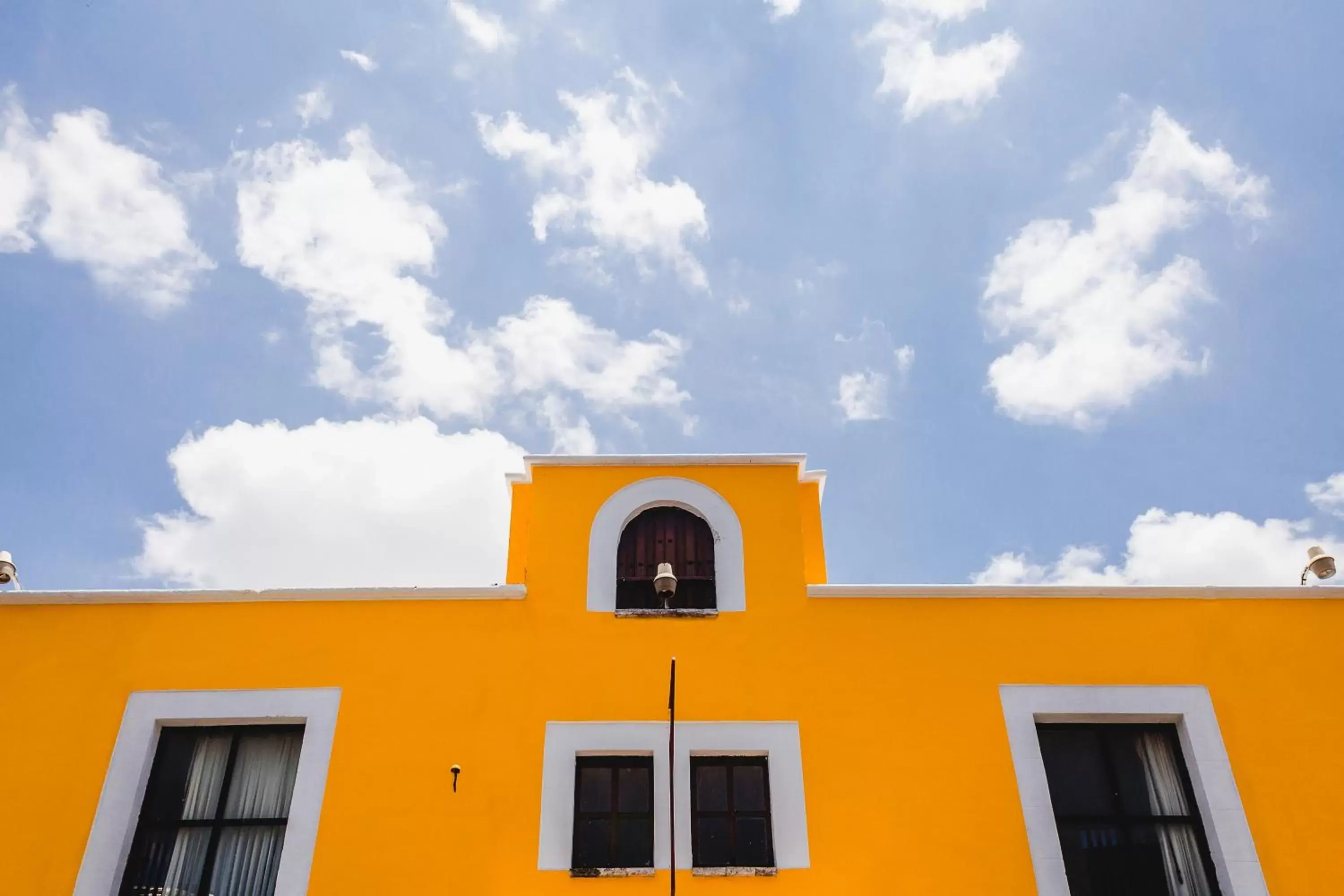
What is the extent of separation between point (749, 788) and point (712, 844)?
0.69m

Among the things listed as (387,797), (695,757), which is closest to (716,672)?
(695,757)

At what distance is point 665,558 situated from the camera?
12000 mm

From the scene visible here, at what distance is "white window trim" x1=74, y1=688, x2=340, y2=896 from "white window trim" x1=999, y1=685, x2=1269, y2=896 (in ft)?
24.2

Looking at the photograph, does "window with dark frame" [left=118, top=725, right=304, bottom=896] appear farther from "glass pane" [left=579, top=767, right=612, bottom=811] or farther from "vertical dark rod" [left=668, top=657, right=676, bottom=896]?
"vertical dark rod" [left=668, top=657, right=676, bottom=896]

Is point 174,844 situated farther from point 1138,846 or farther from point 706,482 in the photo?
point 1138,846

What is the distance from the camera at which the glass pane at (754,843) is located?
32.9 feet

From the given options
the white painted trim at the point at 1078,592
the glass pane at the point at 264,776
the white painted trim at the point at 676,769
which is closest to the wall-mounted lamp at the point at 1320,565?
the white painted trim at the point at 1078,592

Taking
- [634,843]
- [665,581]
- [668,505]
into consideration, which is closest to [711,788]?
[634,843]

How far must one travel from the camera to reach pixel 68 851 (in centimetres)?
1005

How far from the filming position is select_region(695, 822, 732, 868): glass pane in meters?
10.0

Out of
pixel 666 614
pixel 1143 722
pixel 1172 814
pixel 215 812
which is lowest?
pixel 1172 814

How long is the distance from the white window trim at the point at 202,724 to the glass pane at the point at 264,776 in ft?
0.50

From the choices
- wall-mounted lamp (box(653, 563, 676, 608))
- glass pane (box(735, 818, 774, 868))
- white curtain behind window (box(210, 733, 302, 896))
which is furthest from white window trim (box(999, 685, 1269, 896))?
white curtain behind window (box(210, 733, 302, 896))

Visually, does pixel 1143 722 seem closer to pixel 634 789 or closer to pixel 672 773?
pixel 672 773
